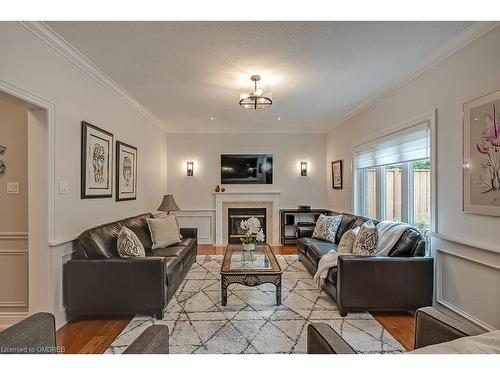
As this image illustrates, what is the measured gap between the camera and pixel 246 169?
21.1 ft

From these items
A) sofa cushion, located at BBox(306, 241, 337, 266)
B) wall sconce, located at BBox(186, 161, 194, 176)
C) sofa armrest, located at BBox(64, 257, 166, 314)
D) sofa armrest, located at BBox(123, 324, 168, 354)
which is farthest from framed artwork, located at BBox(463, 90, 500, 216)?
wall sconce, located at BBox(186, 161, 194, 176)

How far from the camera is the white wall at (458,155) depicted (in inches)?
86.6

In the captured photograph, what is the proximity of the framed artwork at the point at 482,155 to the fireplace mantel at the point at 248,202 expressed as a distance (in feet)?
13.8

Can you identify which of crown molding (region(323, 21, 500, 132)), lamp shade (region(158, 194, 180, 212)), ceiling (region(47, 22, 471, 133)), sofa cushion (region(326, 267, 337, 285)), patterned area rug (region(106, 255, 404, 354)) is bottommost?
patterned area rug (region(106, 255, 404, 354))

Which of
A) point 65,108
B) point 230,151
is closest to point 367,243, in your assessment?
point 65,108

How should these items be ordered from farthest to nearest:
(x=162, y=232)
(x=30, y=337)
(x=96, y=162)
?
(x=162, y=232), (x=96, y=162), (x=30, y=337)

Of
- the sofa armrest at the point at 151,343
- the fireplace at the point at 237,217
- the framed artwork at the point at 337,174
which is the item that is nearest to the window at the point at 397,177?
the framed artwork at the point at 337,174

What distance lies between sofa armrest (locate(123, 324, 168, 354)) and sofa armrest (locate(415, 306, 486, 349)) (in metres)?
1.26

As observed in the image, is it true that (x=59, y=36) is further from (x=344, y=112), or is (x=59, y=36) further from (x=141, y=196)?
(x=344, y=112)

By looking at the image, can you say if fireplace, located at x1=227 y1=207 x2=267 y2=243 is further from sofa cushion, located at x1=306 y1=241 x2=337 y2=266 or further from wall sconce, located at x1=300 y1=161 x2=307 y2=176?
sofa cushion, located at x1=306 y1=241 x2=337 y2=266

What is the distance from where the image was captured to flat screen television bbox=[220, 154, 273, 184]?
6.40 metres

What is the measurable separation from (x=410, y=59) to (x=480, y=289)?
87.9 inches

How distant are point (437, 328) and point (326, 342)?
0.63m

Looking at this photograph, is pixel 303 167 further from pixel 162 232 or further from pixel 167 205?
pixel 162 232
